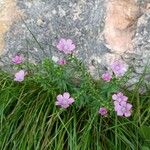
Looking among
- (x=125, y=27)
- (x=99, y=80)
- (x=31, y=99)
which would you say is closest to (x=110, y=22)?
(x=125, y=27)

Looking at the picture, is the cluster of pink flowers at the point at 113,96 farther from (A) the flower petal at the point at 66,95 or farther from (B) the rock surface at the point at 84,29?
(B) the rock surface at the point at 84,29

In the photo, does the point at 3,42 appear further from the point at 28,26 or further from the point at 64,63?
the point at 64,63

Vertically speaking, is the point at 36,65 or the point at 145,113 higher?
the point at 36,65

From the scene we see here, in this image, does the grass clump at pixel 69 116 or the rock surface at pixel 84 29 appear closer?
the grass clump at pixel 69 116

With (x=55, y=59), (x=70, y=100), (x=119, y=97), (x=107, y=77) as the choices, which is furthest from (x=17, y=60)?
(x=119, y=97)

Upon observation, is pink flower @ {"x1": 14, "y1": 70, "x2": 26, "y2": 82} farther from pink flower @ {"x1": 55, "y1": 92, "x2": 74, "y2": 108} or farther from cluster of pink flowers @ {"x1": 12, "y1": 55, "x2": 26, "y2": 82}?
pink flower @ {"x1": 55, "y1": 92, "x2": 74, "y2": 108}

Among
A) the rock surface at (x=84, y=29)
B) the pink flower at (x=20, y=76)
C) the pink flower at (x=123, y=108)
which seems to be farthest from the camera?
the rock surface at (x=84, y=29)

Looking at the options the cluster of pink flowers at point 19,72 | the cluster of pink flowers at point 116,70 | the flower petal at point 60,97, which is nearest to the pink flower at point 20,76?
the cluster of pink flowers at point 19,72

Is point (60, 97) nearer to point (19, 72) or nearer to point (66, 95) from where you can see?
point (66, 95)
